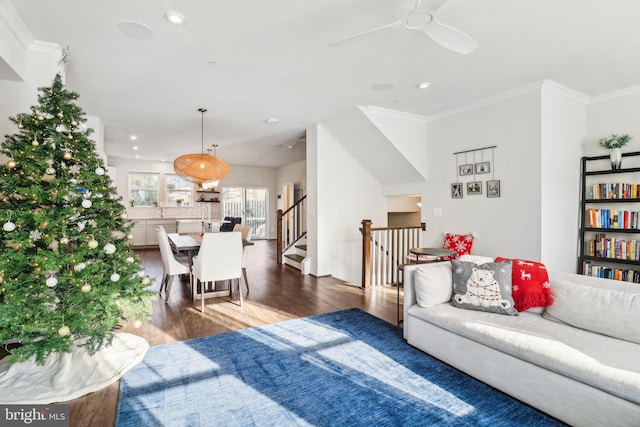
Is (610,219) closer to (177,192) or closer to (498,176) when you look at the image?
(498,176)

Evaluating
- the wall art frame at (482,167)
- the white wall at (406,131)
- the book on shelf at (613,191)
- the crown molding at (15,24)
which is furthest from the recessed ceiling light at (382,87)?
the crown molding at (15,24)

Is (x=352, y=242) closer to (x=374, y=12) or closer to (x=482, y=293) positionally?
(x=482, y=293)

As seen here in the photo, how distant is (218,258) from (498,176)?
12.5 ft

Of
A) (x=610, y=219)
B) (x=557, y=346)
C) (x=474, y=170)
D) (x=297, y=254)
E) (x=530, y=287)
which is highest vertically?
(x=474, y=170)

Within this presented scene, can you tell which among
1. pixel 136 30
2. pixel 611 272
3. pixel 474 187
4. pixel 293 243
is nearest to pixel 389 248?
pixel 474 187

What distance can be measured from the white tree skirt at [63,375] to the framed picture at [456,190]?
14.5 ft

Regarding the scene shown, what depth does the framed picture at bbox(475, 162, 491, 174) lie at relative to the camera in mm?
4262

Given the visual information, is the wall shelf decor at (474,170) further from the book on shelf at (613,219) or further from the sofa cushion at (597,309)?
the sofa cushion at (597,309)

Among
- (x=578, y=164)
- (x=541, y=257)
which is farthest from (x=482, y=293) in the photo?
(x=578, y=164)

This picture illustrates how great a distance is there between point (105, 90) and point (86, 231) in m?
2.57

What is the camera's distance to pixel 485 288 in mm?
2434

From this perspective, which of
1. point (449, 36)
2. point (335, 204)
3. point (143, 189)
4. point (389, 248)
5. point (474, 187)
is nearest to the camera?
point (449, 36)

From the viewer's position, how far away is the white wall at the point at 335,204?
5.41m

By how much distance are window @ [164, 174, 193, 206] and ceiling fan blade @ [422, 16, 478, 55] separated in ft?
29.2
